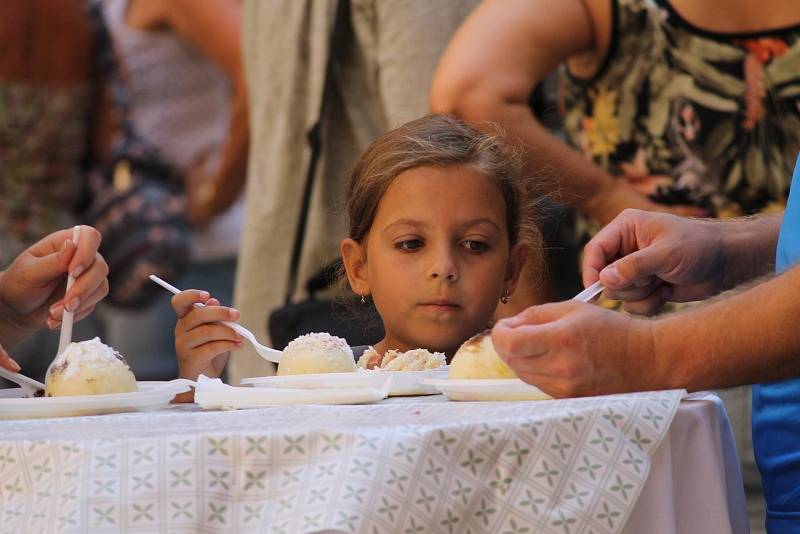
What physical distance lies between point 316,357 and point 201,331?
46 cm

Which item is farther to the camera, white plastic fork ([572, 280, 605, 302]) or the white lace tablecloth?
white plastic fork ([572, 280, 605, 302])

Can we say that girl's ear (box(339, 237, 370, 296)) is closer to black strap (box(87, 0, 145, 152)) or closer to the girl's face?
the girl's face

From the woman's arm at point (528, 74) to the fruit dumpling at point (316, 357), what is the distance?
1204mm

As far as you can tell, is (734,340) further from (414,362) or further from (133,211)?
(133,211)

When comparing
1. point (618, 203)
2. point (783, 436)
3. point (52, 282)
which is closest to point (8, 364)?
point (52, 282)

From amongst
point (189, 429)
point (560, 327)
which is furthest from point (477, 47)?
point (189, 429)

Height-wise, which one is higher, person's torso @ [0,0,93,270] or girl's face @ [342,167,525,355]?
girl's face @ [342,167,525,355]

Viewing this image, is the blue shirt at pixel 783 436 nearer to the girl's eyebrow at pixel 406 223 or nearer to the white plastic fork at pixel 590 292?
the white plastic fork at pixel 590 292

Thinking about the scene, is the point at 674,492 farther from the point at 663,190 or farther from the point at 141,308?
the point at 141,308

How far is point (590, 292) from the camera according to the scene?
183cm

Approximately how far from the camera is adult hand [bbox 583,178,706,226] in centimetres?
303

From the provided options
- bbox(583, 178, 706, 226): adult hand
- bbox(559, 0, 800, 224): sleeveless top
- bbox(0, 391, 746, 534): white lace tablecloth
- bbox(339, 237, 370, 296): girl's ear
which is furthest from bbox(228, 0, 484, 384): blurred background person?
bbox(0, 391, 746, 534): white lace tablecloth

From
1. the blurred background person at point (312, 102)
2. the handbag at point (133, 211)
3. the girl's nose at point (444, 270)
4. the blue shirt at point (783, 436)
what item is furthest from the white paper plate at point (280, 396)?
the handbag at point (133, 211)

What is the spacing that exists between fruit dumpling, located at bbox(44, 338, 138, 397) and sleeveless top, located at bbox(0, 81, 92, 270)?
276 centimetres
